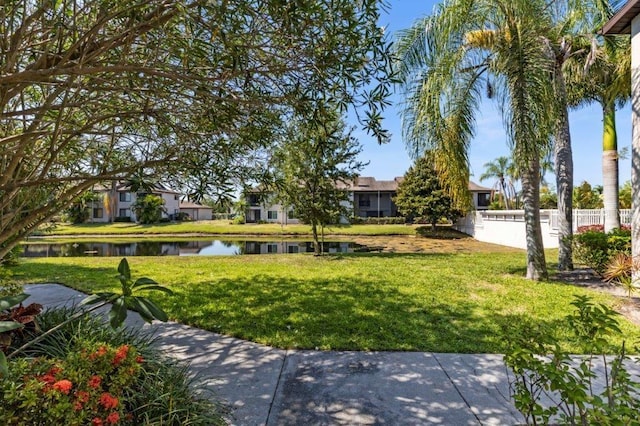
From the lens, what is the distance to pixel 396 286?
297 inches

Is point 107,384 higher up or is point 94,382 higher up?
point 94,382

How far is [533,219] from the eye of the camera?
7.64m

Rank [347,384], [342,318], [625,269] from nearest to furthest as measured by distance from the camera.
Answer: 1. [347,384]
2. [342,318]
3. [625,269]

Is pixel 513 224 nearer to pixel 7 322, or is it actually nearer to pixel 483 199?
pixel 7 322

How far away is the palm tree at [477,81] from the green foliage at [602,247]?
1.90 metres

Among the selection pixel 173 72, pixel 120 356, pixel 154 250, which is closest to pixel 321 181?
pixel 173 72

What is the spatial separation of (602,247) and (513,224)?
9702mm

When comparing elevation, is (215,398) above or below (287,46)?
below

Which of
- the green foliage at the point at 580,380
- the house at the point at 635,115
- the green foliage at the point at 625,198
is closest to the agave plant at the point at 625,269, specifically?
the house at the point at 635,115

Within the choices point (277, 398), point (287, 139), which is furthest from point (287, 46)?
point (277, 398)

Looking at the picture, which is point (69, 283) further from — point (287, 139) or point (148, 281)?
point (148, 281)


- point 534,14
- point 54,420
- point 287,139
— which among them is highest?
point 534,14

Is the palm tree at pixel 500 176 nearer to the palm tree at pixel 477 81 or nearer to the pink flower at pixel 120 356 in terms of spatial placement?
the palm tree at pixel 477 81

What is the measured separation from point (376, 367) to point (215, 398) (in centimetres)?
169
